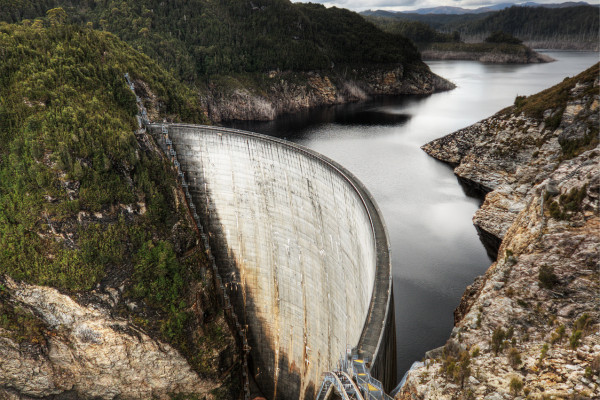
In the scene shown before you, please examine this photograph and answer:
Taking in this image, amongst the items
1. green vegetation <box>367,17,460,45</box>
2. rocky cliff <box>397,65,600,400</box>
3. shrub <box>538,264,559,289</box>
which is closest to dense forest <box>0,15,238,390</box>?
rocky cliff <box>397,65,600,400</box>

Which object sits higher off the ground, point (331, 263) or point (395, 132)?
point (395, 132)

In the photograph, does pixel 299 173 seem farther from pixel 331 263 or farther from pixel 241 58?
pixel 241 58

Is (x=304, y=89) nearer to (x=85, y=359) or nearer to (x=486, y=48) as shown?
(x=85, y=359)

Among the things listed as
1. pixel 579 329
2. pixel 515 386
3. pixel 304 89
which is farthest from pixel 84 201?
pixel 304 89

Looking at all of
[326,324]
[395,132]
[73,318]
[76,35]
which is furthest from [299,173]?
[395,132]

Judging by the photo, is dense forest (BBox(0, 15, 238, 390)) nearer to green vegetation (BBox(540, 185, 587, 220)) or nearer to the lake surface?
the lake surface
